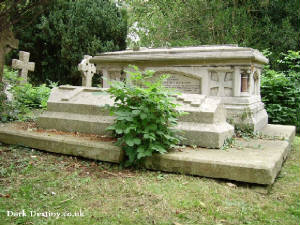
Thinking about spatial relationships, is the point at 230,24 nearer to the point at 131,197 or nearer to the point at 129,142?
the point at 129,142

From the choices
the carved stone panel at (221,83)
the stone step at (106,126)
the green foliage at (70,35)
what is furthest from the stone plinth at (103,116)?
the green foliage at (70,35)

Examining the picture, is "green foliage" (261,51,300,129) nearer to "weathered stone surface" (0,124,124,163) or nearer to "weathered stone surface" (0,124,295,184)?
"weathered stone surface" (0,124,295,184)

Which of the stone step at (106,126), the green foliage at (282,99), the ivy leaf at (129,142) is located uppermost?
the green foliage at (282,99)

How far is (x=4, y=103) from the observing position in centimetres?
560

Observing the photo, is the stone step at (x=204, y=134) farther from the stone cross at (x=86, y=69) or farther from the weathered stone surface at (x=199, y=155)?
the stone cross at (x=86, y=69)

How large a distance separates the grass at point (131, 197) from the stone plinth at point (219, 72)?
1.87m

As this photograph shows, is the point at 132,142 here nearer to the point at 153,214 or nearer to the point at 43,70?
the point at 153,214

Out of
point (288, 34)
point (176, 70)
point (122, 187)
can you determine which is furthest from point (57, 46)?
point (122, 187)

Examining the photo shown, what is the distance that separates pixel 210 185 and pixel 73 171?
1.60 metres

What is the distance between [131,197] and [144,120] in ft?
3.18

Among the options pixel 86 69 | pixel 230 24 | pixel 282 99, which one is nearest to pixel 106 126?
pixel 86 69

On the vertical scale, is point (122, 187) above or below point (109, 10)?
below

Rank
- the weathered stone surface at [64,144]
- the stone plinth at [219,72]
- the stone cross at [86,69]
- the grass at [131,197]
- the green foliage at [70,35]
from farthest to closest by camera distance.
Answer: the green foliage at [70,35]
the stone cross at [86,69]
the stone plinth at [219,72]
the weathered stone surface at [64,144]
the grass at [131,197]

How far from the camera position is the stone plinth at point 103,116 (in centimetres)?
390
